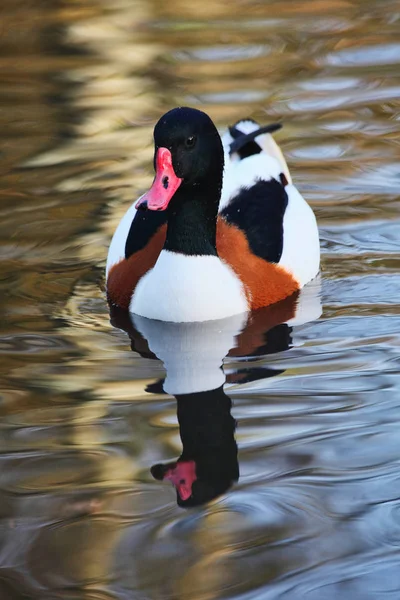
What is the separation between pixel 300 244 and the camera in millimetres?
7324

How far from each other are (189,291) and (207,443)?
5.36 feet

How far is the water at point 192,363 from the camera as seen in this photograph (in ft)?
14.3

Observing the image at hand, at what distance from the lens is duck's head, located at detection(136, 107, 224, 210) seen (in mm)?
6238

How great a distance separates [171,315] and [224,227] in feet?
2.27

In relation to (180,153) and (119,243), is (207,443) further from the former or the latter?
(119,243)

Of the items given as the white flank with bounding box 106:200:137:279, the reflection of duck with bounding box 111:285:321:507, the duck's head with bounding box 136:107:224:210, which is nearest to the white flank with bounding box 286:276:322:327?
the reflection of duck with bounding box 111:285:321:507

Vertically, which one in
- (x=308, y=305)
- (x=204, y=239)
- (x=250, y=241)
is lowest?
(x=308, y=305)

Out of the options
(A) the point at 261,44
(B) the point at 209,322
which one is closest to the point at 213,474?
(B) the point at 209,322

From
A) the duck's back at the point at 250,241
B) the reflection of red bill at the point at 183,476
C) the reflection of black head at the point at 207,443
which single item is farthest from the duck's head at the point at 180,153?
the reflection of red bill at the point at 183,476

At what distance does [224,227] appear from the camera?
7125mm

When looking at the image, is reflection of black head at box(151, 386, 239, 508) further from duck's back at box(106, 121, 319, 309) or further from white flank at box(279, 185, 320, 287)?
white flank at box(279, 185, 320, 287)

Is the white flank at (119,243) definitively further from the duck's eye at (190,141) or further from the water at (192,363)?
the duck's eye at (190,141)

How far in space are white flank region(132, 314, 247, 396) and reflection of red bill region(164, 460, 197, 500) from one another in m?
0.76

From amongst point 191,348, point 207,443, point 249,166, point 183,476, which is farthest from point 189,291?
point 183,476
